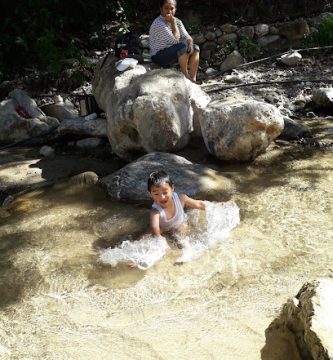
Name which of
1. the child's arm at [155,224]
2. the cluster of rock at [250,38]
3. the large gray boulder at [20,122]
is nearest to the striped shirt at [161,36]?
the large gray boulder at [20,122]

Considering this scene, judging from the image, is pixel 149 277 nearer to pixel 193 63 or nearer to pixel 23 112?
pixel 193 63

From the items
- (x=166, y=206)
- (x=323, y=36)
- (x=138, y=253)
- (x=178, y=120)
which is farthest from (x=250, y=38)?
(x=138, y=253)

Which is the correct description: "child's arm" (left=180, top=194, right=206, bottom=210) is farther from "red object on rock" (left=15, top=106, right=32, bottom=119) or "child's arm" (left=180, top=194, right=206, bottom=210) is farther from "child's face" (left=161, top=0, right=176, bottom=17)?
"red object on rock" (left=15, top=106, right=32, bottom=119)

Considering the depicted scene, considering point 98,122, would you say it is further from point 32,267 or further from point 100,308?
point 100,308

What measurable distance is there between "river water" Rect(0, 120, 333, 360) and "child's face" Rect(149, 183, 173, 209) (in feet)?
1.21

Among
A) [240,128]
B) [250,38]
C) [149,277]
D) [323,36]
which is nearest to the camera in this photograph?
[149,277]

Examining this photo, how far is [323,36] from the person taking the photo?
9.39 metres

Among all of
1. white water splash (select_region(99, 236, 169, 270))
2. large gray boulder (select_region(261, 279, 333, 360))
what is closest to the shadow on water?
white water splash (select_region(99, 236, 169, 270))

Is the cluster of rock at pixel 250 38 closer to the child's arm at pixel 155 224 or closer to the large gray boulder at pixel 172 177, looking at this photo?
the large gray boulder at pixel 172 177

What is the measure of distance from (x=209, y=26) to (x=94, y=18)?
8.14 feet

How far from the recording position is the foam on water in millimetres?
3848

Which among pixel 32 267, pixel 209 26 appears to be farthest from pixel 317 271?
pixel 209 26

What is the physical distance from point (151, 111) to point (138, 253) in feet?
6.80

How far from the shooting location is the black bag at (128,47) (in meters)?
6.73
